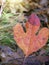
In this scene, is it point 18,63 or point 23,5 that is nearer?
point 18,63

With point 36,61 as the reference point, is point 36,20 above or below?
above

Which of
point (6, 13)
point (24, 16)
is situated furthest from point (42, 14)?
point (6, 13)

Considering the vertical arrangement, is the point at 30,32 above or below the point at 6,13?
above

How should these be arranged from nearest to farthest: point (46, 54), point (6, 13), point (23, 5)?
point (46, 54)
point (6, 13)
point (23, 5)

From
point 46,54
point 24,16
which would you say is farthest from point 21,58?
point 24,16

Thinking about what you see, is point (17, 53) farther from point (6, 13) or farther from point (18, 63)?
point (6, 13)

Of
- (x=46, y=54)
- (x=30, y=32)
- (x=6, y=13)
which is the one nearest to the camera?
(x=30, y=32)

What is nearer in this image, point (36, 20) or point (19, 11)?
point (36, 20)

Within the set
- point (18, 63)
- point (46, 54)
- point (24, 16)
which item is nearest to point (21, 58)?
point (18, 63)

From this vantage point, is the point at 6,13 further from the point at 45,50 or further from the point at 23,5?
the point at 45,50
